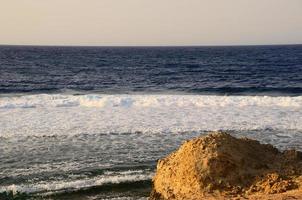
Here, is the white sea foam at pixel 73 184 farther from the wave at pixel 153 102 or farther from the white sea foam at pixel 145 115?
the wave at pixel 153 102

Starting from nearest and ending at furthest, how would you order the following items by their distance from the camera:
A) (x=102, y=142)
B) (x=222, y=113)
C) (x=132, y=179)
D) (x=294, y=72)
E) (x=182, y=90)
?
1. (x=132, y=179)
2. (x=102, y=142)
3. (x=222, y=113)
4. (x=182, y=90)
5. (x=294, y=72)

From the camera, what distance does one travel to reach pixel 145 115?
24.0m

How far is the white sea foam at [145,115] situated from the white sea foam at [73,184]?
6.59m

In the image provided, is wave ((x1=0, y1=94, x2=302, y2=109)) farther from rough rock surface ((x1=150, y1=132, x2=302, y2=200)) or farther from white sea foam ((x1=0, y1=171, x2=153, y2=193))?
rough rock surface ((x1=150, y1=132, x2=302, y2=200))

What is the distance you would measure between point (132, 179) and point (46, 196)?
238 cm

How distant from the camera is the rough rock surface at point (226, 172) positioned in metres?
8.68

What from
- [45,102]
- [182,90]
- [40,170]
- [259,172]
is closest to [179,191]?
[259,172]

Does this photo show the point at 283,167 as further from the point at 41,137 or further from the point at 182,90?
the point at 182,90

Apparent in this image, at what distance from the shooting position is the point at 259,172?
9164mm

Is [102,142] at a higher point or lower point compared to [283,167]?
lower

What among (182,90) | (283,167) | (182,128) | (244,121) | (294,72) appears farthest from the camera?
(294,72)

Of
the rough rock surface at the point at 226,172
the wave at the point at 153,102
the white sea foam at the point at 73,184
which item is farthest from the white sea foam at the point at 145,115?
the rough rock surface at the point at 226,172

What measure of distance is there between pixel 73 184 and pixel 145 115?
12.0 metres

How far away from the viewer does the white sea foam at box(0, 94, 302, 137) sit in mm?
20312
